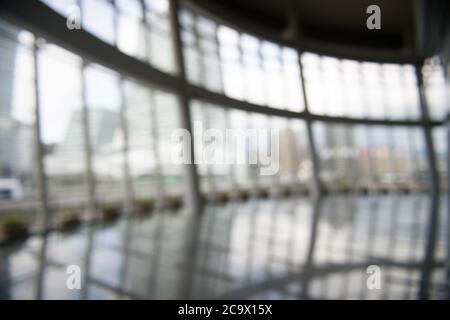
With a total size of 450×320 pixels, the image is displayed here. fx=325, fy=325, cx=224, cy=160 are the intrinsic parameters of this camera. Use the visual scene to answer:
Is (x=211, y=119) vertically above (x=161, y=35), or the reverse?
(x=161, y=35)

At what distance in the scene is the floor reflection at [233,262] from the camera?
3.38 meters

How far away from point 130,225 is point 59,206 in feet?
6.22

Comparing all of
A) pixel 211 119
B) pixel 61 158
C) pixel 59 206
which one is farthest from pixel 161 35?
pixel 59 206

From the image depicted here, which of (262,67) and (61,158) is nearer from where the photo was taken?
(61,158)

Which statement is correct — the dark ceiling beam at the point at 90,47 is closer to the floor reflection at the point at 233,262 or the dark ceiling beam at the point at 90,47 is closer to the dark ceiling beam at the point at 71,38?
the dark ceiling beam at the point at 71,38

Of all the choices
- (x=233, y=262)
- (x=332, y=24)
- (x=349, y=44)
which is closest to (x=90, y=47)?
(x=233, y=262)

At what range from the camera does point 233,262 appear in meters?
4.66

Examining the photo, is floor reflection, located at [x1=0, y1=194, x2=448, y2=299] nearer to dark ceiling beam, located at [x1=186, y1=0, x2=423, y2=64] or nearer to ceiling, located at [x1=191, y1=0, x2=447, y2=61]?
ceiling, located at [x1=191, y1=0, x2=447, y2=61]

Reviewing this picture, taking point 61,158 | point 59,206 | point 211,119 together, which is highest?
point 211,119

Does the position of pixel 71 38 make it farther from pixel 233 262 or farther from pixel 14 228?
pixel 233 262

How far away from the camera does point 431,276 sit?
144 inches

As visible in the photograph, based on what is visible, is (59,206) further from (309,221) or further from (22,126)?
(309,221)

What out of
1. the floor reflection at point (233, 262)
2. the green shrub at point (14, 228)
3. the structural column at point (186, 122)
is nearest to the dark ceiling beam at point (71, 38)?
the structural column at point (186, 122)

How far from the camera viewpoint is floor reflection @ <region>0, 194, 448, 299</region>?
3.38 meters
